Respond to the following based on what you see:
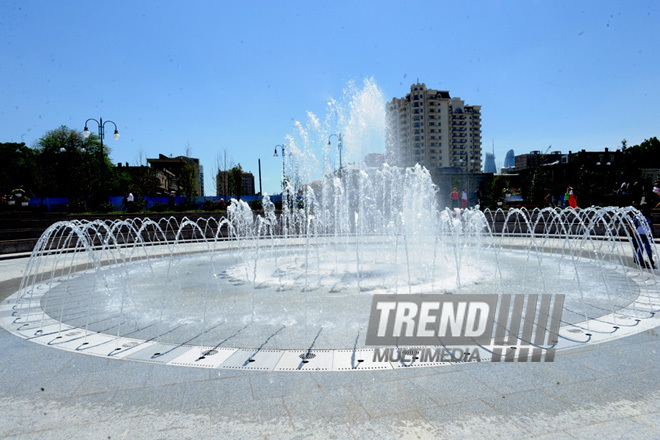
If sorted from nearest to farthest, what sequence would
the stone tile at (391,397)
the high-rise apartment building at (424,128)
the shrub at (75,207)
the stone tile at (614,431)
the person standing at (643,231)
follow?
the stone tile at (614,431) → the stone tile at (391,397) → the person standing at (643,231) → the shrub at (75,207) → the high-rise apartment building at (424,128)

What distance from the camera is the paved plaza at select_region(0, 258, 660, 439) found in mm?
2916

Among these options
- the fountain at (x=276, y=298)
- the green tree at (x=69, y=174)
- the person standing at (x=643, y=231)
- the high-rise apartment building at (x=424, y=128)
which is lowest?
the fountain at (x=276, y=298)

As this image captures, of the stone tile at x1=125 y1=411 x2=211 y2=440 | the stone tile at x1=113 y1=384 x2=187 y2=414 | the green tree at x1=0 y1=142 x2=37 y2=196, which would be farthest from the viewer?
the green tree at x1=0 y1=142 x2=37 y2=196

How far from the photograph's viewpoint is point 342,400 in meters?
3.37

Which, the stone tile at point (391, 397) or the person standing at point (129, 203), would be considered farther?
the person standing at point (129, 203)

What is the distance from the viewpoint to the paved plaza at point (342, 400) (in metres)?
2.92

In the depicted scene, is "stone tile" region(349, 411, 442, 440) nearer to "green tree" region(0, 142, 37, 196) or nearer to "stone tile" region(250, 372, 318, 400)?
"stone tile" region(250, 372, 318, 400)

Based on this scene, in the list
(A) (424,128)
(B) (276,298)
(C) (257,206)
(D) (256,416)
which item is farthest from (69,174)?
(A) (424,128)

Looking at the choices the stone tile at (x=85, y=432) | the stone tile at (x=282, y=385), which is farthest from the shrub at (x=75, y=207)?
the stone tile at (x=282, y=385)

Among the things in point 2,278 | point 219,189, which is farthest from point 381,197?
point 219,189

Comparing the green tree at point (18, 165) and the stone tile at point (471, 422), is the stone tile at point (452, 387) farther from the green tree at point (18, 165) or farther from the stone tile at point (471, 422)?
the green tree at point (18, 165)

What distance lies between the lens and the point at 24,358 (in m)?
4.53

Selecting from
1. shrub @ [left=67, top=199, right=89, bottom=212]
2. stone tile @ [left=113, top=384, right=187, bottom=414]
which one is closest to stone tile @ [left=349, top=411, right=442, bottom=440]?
stone tile @ [left=113, top=384, right=187, bottom=414]

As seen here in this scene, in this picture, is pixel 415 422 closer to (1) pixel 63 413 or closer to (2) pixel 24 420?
(1) pixel 63 413
